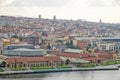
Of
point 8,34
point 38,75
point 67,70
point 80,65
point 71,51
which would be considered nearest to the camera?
point 38,75

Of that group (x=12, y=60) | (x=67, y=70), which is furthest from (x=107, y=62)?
(x=12, y=60)

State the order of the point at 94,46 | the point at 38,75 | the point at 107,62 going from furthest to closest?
the point at 94,46 → the point at 107,62 → the point at 38,75

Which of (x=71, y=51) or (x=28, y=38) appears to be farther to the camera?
(x=28, y=38)

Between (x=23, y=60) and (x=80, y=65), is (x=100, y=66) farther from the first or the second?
(x=23, y=60)

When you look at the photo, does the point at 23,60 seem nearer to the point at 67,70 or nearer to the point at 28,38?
the point at 67,70

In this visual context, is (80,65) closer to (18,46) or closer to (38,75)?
(38,75)

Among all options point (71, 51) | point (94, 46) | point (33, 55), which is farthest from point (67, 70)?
point (94, 46)

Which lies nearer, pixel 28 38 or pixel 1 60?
pixel 1 60

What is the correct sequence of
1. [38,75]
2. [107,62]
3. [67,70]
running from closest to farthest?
[38,75] → [67,70] → [107,62]

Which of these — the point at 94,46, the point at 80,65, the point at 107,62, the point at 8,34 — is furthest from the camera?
the point at 8,34
